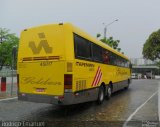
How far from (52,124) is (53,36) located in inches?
129

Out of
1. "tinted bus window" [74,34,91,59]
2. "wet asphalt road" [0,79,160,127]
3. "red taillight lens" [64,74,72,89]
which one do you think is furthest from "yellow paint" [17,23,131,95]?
"wet asphalt road" [0,79,160,127]

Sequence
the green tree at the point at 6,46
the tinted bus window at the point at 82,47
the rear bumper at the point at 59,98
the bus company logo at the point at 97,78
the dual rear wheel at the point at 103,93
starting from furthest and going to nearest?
the green tree at the point at 6,46 → the dual rear wheel at the point at 103,93 → the bus company logo at the point at 97,78 → the tinted bus window at the point at 82,47 → the rear bumper at the point at 59,98

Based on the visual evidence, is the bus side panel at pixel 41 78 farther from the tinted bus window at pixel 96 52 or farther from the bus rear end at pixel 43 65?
the tinted bus window at pixel 96 52

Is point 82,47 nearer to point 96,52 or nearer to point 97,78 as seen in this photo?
point 96,52

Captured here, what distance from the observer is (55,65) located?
34.2ft

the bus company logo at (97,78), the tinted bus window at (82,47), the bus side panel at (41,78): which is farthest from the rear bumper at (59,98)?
the tinted bus window at (82,47)

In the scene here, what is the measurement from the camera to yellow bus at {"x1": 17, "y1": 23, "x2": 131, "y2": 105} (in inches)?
405

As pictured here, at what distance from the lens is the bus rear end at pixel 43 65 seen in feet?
33.8

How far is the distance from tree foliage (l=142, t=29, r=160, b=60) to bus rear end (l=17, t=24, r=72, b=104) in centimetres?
6450

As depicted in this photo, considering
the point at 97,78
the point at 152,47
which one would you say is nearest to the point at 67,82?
the point at 97,78

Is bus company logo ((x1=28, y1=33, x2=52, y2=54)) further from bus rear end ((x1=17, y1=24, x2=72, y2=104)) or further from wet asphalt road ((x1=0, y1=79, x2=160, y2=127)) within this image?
wet asphalt road ((x1=0, y1=79, x2=160, y2=127))

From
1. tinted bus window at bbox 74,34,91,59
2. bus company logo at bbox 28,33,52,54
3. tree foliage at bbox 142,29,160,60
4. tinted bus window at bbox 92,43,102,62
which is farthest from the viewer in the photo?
tree foliage at bbox 142,29,160,60

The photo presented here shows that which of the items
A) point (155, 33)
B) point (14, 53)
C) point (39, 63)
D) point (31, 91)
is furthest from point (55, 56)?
point (155, 33)

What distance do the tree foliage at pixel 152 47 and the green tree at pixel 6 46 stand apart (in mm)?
37763
